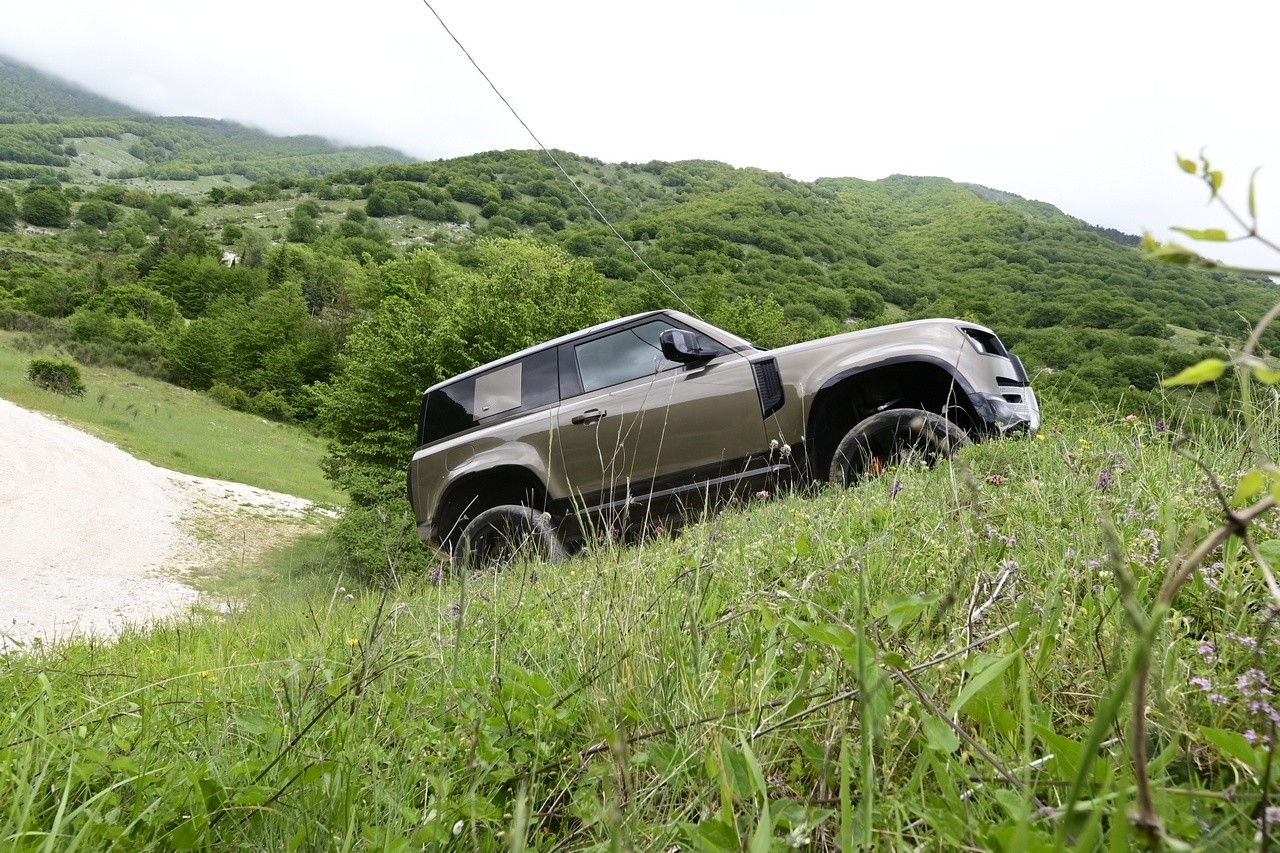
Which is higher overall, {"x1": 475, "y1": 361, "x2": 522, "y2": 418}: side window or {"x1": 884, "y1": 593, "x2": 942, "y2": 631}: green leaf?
{"x1": 884, "y1": 593, "x2": 942, "y2": 631}: green leaf

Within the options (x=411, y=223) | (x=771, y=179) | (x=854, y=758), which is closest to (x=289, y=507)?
(x=854, y=758)

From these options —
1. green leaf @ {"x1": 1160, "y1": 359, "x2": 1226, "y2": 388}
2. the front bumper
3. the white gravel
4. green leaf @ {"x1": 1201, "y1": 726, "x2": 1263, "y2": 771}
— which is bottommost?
the white gravel

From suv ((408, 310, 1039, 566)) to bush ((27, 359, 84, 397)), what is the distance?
37.0 meters

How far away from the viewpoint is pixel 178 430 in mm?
32938

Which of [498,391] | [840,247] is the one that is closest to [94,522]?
[498,391]

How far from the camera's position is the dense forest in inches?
831

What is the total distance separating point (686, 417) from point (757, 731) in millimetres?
4382

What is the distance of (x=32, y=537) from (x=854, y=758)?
78.0 feet

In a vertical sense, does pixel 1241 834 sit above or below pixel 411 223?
below

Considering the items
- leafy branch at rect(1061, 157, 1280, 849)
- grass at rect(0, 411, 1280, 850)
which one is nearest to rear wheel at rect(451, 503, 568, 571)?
grass at rect(0, 411, 1280, 850)

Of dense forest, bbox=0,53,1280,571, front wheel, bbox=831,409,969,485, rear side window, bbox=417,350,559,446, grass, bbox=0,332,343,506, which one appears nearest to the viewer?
front wheel, bbox=831,409,969,485

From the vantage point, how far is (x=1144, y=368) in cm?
1441

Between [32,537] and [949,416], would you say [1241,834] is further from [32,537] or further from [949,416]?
[32,537]

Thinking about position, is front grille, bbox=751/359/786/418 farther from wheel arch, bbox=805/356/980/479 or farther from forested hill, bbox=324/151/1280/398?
forested hill, bbox=324/151/1280/398
